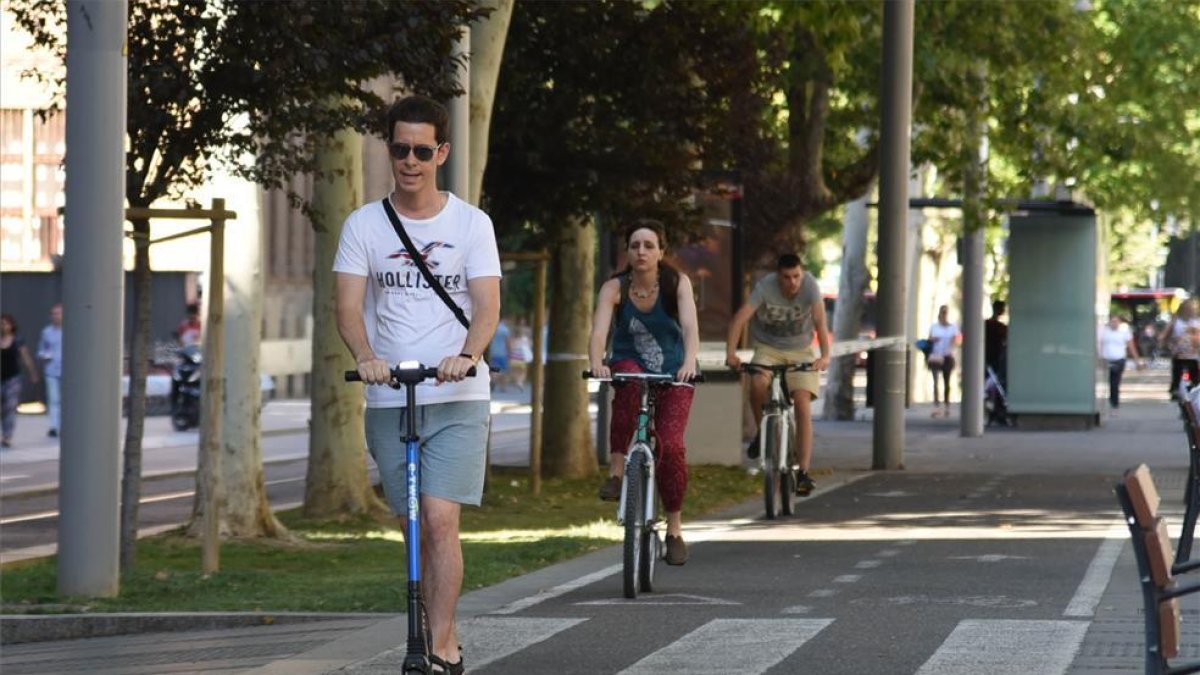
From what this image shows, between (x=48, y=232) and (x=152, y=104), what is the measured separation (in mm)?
35721

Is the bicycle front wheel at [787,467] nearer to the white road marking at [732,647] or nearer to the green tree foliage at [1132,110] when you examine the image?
the white road marking at [732,647]

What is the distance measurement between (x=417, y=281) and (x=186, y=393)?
2724 cm

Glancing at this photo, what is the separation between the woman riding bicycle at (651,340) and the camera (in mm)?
11883

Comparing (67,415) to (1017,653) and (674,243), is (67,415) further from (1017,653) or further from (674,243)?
(674,243)

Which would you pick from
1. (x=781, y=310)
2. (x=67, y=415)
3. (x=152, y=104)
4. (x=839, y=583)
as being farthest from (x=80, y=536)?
(x=781, y=310)

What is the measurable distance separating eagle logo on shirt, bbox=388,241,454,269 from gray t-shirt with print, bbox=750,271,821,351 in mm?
9276

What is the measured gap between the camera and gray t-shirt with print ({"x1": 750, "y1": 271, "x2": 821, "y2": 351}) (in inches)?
656

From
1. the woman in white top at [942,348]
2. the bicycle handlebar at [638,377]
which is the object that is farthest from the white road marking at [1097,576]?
the woman in white top at [942,348]

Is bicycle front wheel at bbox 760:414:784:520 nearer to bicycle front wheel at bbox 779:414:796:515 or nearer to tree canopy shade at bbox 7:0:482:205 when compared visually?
bicycle front wheel at bbox 779:414:796:515

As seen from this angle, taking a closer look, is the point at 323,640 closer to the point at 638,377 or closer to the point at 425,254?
the point at 638,377

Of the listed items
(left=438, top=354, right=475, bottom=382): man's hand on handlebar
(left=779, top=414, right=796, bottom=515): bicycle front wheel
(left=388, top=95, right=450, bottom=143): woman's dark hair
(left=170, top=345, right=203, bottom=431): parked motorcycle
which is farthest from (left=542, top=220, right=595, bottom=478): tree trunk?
(left=438, top=354, right=475, bottom=382): man's hand on handlebar

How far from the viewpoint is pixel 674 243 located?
22.2 meters

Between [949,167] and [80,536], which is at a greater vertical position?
[949,167]

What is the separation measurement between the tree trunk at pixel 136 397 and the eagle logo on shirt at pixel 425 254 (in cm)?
504
